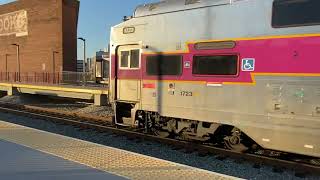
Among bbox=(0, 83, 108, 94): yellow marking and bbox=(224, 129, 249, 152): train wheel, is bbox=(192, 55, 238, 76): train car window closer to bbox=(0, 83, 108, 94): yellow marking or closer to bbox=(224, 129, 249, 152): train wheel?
bbox=(224, 129, 249, 152): train wheel

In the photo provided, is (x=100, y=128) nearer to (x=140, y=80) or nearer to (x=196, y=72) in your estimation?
(x=140, y=80)

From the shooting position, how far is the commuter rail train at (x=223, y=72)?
8.34 m

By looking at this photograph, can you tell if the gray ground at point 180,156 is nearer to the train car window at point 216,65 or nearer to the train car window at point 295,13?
the train car window at point 216,65

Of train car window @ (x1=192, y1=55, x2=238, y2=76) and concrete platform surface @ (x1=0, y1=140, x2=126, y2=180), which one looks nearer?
concrete platform surface @ (x1=0, y1=140, x2=126, y2=180)

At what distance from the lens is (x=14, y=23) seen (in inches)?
2596

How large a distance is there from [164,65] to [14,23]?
59216 mm

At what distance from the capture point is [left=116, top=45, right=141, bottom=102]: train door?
12.1m

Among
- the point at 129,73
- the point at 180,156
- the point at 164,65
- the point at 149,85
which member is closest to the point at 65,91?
the point at 129,73

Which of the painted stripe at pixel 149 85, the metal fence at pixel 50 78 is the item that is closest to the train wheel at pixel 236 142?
the painted stripe at pixel 149 85

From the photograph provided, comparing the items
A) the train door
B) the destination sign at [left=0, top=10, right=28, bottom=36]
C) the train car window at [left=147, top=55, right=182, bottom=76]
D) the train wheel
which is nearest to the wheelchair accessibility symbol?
the train wheel

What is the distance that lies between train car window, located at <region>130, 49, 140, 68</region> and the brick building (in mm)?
45240

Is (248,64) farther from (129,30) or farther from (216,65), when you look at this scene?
(129,30)

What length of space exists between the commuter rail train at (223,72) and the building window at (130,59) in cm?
3

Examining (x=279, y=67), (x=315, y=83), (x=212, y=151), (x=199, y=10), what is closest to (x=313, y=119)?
(x=315, y=83)
